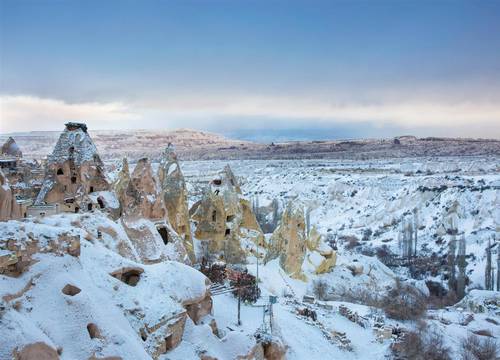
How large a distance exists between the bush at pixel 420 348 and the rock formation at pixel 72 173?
16.2m

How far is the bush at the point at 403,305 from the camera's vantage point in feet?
93.2

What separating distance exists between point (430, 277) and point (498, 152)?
113738 millimetres

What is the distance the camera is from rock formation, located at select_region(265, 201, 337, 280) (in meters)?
32.8

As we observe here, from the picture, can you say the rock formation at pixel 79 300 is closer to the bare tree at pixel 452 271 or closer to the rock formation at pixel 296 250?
the rock formation at pixel 296 250

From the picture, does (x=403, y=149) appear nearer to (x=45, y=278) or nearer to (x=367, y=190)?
(x=367, y=190)

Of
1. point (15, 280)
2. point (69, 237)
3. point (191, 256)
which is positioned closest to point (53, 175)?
point (191, 256)

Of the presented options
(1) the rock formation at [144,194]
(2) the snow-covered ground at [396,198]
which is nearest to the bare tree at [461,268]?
(2) the snow-covered ground at [396,198]

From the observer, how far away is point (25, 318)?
10039 millimetres

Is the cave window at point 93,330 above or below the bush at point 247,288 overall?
above

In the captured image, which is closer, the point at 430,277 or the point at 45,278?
the point at 45,278

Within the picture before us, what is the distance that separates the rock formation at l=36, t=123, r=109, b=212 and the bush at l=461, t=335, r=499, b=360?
19.5 meters

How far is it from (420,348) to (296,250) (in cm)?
1181

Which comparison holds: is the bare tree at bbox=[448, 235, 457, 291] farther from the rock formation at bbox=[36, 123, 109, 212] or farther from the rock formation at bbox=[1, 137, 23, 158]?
the rock formation at bbox=[1, 137, 23, 158]

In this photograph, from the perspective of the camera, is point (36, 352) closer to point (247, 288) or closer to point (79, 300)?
point (79, 300)
